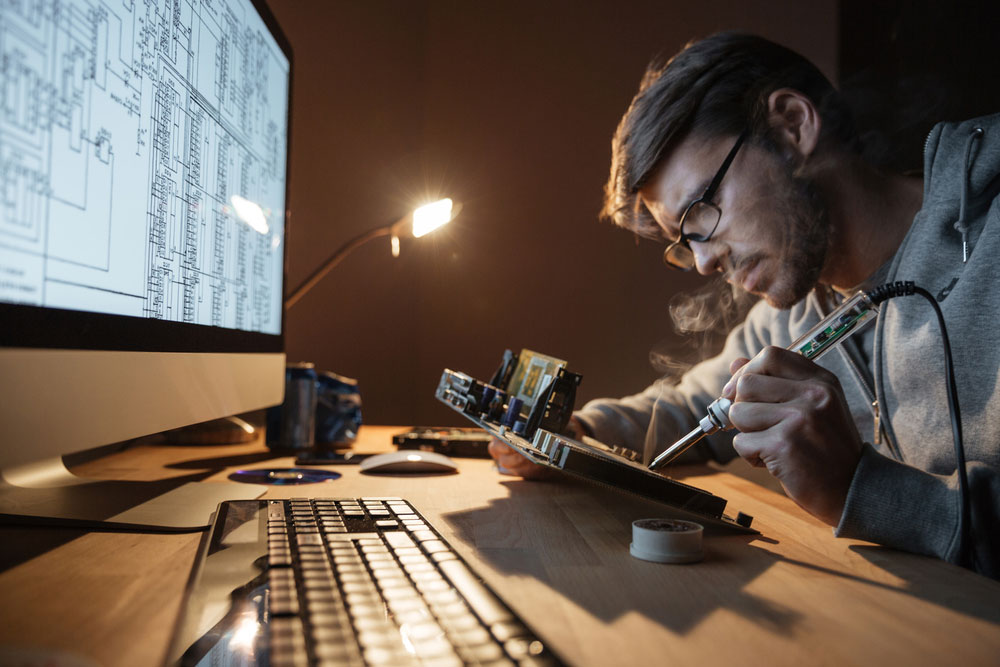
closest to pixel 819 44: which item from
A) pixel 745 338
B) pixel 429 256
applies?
pixel 745 338

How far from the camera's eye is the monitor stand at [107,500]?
0.58 metres

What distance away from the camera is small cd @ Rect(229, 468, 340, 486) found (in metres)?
0.85

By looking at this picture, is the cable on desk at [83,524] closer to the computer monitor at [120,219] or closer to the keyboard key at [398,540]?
the computer monitor at [120,219]

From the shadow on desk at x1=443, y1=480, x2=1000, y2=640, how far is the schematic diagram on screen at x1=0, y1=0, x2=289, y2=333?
0.37 m

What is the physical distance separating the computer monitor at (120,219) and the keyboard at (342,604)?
15cm

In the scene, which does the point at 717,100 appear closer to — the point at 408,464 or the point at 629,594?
the point at 408,464

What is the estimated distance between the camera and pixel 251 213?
0.92 meters

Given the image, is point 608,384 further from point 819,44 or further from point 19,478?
point 19,478

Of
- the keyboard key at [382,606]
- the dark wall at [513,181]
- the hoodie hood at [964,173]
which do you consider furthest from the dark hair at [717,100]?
the keyboard key at [382,606]

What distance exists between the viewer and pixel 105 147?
49 centimetres

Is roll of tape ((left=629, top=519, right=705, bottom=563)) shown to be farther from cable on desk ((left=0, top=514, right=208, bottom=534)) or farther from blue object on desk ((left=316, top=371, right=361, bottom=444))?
blue object on desk ((left=316, top=371, right=361, bottom=444))

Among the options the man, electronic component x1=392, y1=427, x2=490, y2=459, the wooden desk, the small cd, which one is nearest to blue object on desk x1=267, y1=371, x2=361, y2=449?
electronic component x1=392, y1=427, x2=490, y2=459

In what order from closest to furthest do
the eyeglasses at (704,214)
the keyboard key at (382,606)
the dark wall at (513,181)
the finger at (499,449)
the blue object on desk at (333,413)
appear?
1. the keyboard key at (382,606)
2. the finger at (499,449)
3. the eyeglasses at (704,214)
4. the blue object on desk at (333,413)
5. the dark wall at (513,181)

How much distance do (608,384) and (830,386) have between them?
1277 mm
